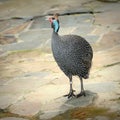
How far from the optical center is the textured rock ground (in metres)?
5.84

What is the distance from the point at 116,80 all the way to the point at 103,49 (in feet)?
6.23

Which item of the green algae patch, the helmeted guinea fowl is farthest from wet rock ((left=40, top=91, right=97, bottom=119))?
the helmeted guinea fowl

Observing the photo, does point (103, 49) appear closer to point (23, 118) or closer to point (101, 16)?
point (101, 16)

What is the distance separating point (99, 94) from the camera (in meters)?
6.01

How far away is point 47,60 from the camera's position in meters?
8.05

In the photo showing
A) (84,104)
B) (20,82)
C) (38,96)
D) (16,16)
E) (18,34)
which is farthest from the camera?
(16,16)

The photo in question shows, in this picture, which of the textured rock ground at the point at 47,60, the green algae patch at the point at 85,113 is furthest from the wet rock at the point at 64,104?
the green algae patch at the point at 85,113

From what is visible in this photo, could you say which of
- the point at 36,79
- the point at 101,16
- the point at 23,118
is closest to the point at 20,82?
the point at 36,79

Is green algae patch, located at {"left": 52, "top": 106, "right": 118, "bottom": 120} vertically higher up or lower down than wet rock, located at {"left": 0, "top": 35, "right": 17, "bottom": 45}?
higher up

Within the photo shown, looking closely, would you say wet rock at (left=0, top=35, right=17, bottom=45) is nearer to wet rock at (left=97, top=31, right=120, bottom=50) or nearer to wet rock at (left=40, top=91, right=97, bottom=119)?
wet rock at (left=97, top=31, right=120, bottom=50)

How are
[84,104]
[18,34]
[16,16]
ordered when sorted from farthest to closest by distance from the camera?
[16,16] → [18,34] → [84,104]

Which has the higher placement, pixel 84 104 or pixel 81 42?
pixel 81 42

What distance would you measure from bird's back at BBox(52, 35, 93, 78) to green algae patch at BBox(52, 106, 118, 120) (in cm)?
57

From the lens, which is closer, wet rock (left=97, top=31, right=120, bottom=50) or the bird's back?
the bird's back
